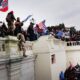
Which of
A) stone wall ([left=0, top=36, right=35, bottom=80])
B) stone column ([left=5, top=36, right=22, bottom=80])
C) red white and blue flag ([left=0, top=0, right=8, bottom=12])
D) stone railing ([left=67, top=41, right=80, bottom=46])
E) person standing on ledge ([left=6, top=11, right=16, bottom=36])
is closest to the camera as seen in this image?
stone wall ([left=0, top=36, right=35, bottom=80])

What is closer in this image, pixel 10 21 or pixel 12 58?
pixel 12 58

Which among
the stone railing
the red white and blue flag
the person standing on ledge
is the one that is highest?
the red white and blue flag

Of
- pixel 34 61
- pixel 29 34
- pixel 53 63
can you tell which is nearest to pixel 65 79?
pixel 53 63

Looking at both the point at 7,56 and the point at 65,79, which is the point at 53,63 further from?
the point at 7,56

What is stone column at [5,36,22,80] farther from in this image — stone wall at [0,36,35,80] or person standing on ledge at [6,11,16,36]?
person standing on ledge at [6,11,16,36]

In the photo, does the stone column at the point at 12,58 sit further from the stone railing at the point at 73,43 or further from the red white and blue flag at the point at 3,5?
the stone railing at the point at 73,43

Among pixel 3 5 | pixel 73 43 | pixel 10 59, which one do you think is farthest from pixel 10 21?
pixel 73 43

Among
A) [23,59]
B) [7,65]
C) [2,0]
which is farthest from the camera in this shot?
[23,59]

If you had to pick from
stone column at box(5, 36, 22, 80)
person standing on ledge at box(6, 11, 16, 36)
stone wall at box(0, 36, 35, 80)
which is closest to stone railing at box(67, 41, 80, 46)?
stone wall at box(0, 36, 35, 80)

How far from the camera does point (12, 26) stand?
1241 centimetres

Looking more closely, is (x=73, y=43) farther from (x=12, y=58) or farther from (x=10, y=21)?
(x=12, y=58)

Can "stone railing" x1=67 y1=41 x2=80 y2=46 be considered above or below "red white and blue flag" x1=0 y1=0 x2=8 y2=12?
below

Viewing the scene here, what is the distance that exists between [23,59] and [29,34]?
2502mm

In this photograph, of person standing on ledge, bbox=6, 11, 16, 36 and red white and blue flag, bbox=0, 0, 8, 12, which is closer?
person standing on ledge, bbox=6, 11, 16, 36
